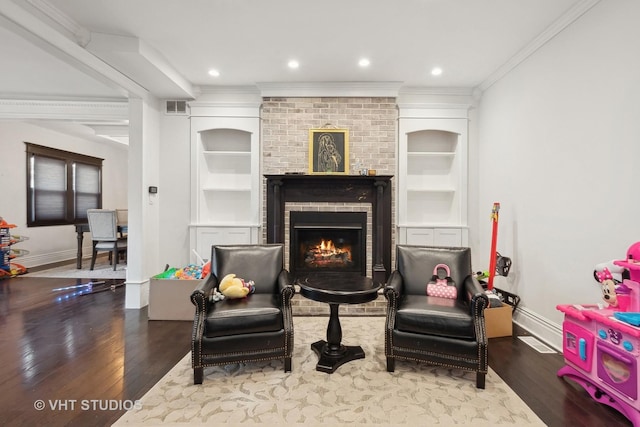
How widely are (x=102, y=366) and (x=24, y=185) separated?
18.1 feet

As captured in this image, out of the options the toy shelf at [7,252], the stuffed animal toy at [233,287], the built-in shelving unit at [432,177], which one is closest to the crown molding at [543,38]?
the built-in shelving unit at [432,177]

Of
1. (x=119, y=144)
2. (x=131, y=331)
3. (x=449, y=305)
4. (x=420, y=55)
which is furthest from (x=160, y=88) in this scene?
(x=119, y=144)

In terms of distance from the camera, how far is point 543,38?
2893mm

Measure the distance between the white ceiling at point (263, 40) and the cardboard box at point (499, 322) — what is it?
8.60ft

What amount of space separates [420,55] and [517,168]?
1.63 meters

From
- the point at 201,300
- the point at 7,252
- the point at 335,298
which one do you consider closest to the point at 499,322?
the point at 335,298

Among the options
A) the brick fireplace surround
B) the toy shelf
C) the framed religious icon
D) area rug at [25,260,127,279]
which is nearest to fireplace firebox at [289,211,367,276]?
the brick fireplace surround

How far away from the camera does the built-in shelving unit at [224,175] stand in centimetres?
422

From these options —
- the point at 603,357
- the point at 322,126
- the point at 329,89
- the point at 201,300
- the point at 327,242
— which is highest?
the point at 329,89

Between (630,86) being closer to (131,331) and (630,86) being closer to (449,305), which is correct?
(449,305)

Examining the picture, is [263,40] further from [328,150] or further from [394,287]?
[394,287]

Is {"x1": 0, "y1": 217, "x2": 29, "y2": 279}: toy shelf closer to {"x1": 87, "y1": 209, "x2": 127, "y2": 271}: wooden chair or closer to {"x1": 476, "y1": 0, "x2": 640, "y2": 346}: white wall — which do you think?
{"x1": 87, "y1": 209, "x2": 127, "y2": 271}: wooden chair

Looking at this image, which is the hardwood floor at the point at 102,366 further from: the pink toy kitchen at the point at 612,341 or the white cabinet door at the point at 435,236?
the white cabinet door at the point at 435,236

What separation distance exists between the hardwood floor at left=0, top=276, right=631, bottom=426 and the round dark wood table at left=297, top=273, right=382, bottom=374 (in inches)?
44.8
